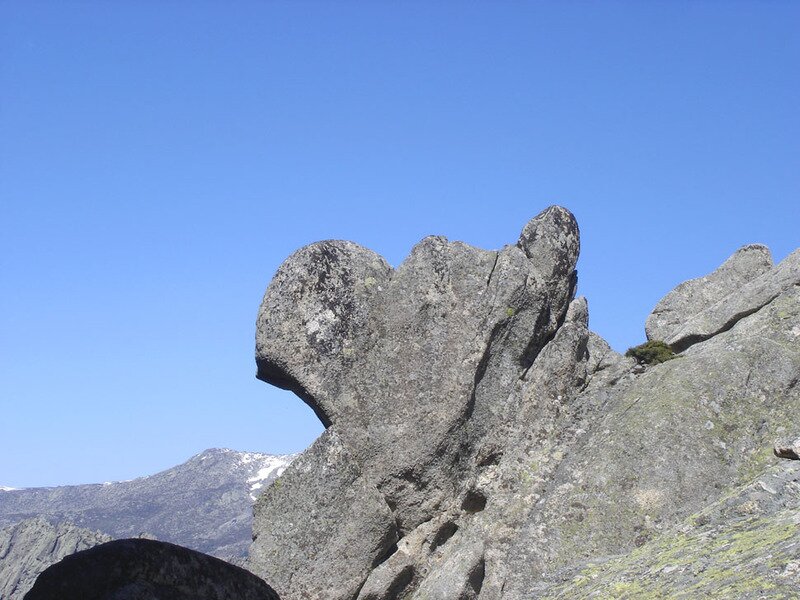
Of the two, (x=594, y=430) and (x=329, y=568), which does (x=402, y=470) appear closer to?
(x=329, y=568)

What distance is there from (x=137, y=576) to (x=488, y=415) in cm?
1666

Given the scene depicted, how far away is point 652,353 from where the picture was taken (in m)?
26.5

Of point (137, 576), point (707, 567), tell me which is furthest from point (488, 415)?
point (137, 576)

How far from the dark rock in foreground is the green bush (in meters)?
17.6

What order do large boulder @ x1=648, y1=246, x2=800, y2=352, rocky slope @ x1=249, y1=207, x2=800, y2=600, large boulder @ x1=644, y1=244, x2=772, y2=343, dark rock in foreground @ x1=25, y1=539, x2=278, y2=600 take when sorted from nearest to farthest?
1. dark rock in foreground @ x1=25, y1=539, x2=278, y2=600
2. rocky slope @ x1=249, y1=207, x2=800, y2=600
3. large boulder @ x1=648, y1=246, x2=800, y2=352
4. large boulder @ x1=644, y1=244, x2=772, y2=343

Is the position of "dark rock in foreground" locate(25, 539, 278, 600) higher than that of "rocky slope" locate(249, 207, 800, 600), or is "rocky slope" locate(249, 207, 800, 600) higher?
"rocky slope" locate(249, 207, 800, 600)

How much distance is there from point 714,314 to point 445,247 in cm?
830

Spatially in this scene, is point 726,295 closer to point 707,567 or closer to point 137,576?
point 707,567

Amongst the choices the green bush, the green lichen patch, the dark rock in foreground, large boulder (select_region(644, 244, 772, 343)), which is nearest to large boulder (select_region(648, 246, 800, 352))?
large boulder (select_region(644, 244, 772, 343))

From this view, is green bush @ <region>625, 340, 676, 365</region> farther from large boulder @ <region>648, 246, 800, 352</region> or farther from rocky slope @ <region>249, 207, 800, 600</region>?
large boulder @ <region>648, 246, 800, 352</region>

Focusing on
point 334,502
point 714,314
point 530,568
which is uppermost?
point 714,314

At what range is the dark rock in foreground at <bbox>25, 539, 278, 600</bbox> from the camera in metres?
10.2

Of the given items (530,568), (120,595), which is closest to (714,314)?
(530,568)

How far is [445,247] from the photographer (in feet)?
91.2
